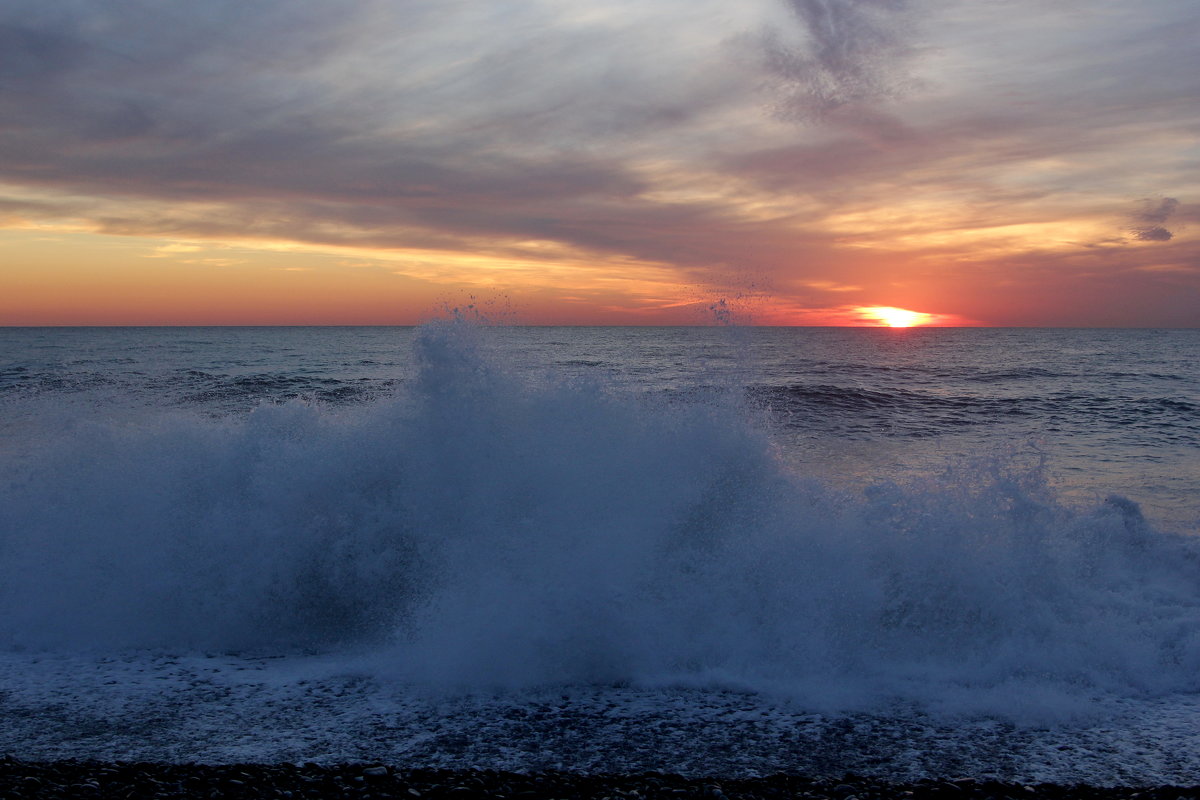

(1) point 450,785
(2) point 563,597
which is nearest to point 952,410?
(2) point 563,597

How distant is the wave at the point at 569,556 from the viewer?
5387mm

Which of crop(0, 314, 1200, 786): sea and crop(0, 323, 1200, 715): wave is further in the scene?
crop(0, 323, 1200, 715): wave

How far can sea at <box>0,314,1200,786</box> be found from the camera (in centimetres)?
443

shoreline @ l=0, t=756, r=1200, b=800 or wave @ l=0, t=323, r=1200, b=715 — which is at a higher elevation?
wave @ l=0, t=323, r=1200, b=715

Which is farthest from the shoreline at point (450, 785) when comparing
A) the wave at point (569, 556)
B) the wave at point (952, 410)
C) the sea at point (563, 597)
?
the wave at point (952, 410)

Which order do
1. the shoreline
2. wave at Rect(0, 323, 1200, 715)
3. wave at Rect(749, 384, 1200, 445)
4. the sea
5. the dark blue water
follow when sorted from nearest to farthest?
the shoreline, the sea, wave at Rect(0, 323, 1200, 715), the dark blue water, wave at Rect(749, 384, 1200, 445)

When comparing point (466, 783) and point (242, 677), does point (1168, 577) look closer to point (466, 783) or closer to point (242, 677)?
point (466, 783)

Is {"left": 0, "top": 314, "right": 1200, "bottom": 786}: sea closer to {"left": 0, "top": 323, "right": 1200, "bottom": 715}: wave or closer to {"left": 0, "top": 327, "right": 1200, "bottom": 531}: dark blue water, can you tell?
{"left": 0, "top": 323, "right": 1200, "bottom": 715}: wave

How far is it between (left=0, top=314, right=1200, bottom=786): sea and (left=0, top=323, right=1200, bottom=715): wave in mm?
28

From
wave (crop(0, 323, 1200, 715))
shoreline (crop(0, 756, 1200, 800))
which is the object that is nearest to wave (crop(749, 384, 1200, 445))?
wave (crop(0, 323, 1200, 715))

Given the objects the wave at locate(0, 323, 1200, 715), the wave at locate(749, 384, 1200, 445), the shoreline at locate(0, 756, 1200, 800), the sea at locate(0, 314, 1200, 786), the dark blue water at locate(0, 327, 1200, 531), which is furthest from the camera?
the wave at locate(749, 384, 1200, 445)

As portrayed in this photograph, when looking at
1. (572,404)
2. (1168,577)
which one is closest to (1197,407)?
(1168,577)

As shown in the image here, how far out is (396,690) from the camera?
501 centimetres

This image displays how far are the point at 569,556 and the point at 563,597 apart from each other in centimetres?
47
